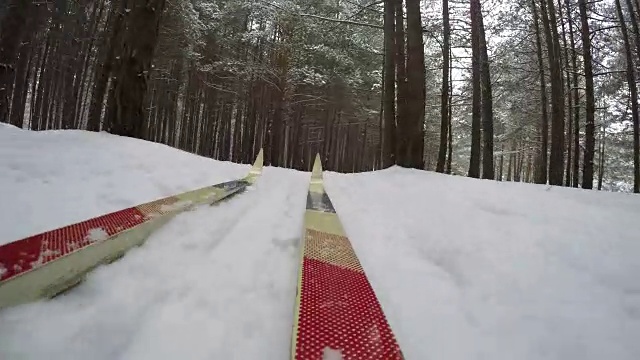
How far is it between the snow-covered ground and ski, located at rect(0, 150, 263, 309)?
0.19 feet

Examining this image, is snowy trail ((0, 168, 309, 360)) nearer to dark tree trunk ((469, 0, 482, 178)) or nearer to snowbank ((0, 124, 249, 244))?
snowbank ((0, 124, 249, 244))

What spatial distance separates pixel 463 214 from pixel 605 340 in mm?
1659

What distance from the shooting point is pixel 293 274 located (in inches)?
64.7

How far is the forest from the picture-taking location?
6.05 m

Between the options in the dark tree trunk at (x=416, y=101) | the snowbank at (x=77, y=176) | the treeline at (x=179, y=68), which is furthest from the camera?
the dark tree trunk at (x=416, y=101)

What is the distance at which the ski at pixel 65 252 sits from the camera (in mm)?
1158

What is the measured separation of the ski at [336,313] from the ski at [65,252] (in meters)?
0.82

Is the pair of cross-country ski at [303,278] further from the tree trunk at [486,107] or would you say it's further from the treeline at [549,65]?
the tree trunk at [486,107]

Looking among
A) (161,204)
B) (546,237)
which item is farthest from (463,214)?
(161,204)

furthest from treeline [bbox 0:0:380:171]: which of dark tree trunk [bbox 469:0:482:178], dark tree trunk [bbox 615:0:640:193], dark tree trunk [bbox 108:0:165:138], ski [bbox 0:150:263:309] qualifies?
dark tree trunk [bbox 615:0:640:193]

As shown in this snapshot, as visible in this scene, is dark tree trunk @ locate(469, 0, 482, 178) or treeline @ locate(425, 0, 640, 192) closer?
treeline @ locate(425, 0, 640, 192)

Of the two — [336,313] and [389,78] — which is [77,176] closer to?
[336,313]

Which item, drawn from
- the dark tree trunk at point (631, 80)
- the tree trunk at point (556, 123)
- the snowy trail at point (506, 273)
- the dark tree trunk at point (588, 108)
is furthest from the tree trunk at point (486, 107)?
the snowy trail at point (506, 273)

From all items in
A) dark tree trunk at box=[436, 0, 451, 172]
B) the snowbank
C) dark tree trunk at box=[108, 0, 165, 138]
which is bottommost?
the snowbank
